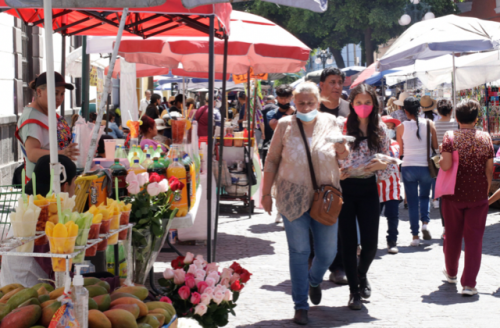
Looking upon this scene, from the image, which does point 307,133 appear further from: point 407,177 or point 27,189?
point 407,177

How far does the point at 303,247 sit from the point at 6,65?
28.0ft

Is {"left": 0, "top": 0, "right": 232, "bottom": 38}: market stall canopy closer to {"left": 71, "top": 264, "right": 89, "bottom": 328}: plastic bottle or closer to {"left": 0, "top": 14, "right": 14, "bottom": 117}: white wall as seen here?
{"left": 71, "top": 264, "right": 89, "bottom": 328}: plastic bottle

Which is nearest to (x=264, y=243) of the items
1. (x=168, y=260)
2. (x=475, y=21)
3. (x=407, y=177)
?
(x=168, y=260)

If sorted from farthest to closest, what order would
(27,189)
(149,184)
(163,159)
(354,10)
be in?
(354,10) → (163,159) → (149,184) → (27,189)

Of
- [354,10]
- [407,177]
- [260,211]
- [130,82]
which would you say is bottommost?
[260,211]

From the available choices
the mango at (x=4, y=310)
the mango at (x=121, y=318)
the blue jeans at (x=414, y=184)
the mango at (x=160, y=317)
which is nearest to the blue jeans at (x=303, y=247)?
the mango at (x=160, y=317)

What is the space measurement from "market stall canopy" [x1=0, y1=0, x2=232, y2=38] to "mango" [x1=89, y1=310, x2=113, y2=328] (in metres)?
1.94

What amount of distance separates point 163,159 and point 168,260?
205 centimetres

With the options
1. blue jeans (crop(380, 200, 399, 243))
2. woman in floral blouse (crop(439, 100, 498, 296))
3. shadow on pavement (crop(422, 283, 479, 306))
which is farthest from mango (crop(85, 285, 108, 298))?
blue jeans (crop(380, 200, 399, 243))

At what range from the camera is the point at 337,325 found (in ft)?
16.5

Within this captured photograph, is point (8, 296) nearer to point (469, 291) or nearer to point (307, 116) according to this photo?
point (307, 116)

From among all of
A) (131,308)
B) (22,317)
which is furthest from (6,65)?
(22,317)

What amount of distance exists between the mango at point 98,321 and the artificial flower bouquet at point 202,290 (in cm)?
134

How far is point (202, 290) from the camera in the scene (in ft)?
13.3
